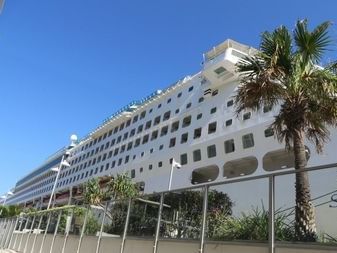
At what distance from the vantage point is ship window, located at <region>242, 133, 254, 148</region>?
34125 mm

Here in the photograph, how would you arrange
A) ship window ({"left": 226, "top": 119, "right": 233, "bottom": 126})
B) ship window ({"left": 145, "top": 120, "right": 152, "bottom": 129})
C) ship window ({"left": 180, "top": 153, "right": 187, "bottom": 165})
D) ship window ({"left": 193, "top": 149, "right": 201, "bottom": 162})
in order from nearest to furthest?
ship window ({"left": 226, "top": 119, "right": 233, "bottom": 126}) → ship window ({"left": 193, "top": 149, "right": 201, "bottom": 162}) → ship window ({"left": 180, "top": 153, "right": 187, "bottom": 165}) → ship window ({"left": 145, "top": 120, "right": 152, "bottom": 129})

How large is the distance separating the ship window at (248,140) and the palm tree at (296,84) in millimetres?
22466

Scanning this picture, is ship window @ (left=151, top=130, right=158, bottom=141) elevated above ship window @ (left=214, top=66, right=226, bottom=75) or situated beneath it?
situated beneath

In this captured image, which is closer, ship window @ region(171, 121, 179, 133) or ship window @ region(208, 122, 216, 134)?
ship window @ region(208, 122, 216, 134)

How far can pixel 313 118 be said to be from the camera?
1079 centimetres

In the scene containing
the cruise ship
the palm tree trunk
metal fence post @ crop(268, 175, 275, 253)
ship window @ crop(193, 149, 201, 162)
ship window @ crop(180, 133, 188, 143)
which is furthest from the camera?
ship window @ crop(180, 133, 188, 143)

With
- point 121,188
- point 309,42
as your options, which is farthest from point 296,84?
point 121,188

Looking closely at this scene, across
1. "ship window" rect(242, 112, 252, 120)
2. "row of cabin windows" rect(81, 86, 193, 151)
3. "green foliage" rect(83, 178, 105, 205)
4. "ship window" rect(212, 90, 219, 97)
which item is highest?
"row of cabin windows" rect(81, 86, 193, 151)

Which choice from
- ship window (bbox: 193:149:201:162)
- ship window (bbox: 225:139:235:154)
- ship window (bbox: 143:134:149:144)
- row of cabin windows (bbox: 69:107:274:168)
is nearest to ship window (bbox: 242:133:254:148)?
ship window (bbox: 225:139:235:154)

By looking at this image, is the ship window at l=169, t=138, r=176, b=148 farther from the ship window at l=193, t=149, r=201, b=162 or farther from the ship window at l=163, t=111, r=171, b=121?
A: the ship window at l=193, t=149, r=201, b=162

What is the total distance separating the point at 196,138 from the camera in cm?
4091

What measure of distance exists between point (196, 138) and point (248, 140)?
25.1 ft

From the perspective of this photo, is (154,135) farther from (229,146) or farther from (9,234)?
Answer: (9,234)

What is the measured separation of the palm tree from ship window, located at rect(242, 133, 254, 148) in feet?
73.7
